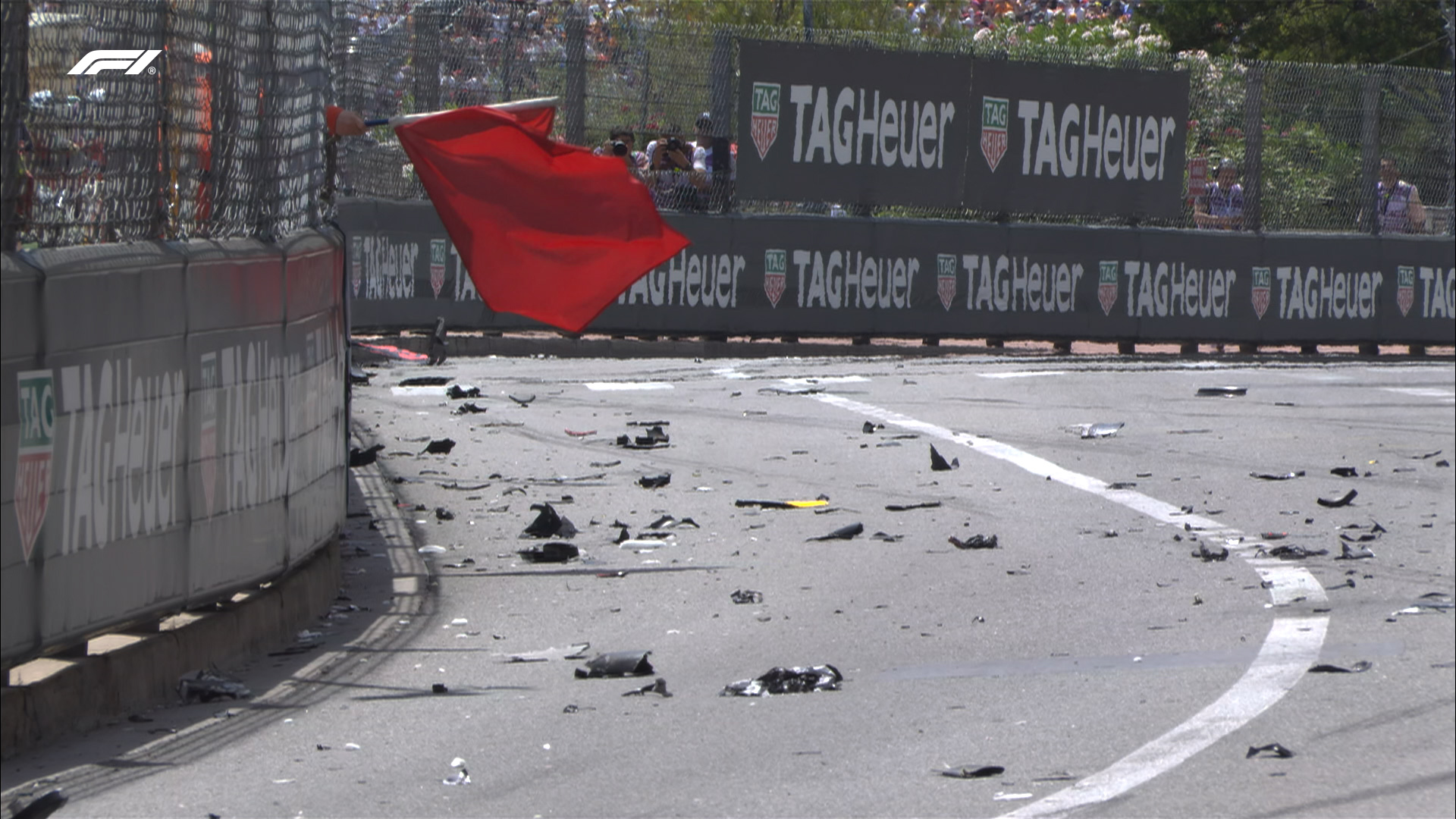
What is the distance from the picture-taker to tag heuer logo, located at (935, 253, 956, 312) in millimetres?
20797

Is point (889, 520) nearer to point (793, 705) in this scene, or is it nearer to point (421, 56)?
point (793, 705)

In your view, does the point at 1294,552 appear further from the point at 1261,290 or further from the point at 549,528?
the point at 1261,290

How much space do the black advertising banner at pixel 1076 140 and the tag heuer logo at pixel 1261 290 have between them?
3.82 ft

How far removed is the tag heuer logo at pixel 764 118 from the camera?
66.9ft

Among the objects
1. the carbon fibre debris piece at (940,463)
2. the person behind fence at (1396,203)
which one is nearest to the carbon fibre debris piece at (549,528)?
the carbon fibre debris piece at (940,463)

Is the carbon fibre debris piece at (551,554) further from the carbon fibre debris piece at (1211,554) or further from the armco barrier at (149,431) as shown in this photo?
the carbon fibre debris piece at (1211,554)

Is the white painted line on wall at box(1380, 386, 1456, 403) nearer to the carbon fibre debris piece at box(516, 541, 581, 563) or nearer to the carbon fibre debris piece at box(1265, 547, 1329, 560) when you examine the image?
the carbon fibre debris piece at box(1265, 547, 1329, 560)

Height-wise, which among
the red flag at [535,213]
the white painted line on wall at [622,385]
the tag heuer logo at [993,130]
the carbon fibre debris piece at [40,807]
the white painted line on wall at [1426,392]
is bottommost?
the carbon fibre debris piece at [40,807]

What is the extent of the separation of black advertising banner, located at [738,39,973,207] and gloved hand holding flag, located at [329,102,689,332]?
37.4 ft

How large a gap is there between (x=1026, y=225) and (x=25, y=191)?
54.2 feet

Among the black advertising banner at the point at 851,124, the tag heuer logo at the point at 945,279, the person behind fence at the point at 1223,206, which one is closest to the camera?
the black advertising banner at the point at 851,124

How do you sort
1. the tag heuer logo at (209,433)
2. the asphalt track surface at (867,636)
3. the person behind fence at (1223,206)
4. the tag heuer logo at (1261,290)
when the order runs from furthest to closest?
the person behind fence at (1223,206)
the tag heuer logo at (1261,290)
the tag heuer logo at (209,433)
the asphalt track surface at (867,636)

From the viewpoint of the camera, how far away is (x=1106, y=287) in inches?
840

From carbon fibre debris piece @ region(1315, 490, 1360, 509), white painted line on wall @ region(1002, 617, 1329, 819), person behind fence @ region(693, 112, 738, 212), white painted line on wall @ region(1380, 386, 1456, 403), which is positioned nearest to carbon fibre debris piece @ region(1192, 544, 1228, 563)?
white painted line on wall @ region(1002, 617, 1329, 819)
